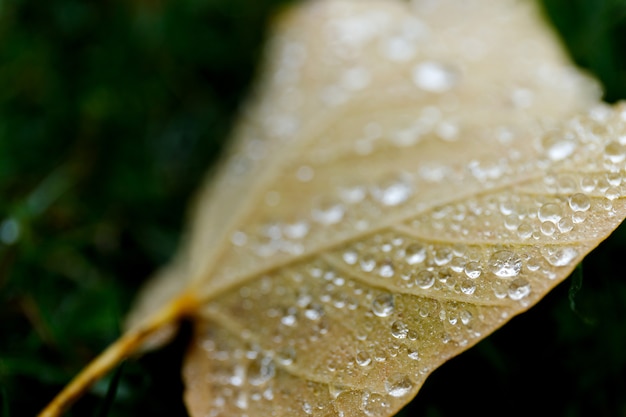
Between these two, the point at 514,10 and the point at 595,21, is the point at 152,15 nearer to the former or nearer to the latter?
the point at 514,10

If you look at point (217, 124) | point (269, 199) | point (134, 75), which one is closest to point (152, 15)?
point (134, 75)

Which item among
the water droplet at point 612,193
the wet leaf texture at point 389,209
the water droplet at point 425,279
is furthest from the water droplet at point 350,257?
the water droplet at point 612,193

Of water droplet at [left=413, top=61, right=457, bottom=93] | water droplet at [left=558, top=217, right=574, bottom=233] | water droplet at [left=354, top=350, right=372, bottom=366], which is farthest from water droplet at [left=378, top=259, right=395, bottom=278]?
water droplet at [left=413, top=61, right=457, bottom=93]

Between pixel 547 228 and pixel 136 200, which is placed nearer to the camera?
pixel 547 228

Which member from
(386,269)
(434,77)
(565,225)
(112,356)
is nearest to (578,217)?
(565,225)

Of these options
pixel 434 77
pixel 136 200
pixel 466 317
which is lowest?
pixel 136 200

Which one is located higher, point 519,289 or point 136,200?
point 519,289

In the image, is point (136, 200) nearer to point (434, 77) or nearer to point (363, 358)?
point (434, 77)

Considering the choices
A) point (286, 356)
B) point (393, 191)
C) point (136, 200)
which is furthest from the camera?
point (136, 200)
